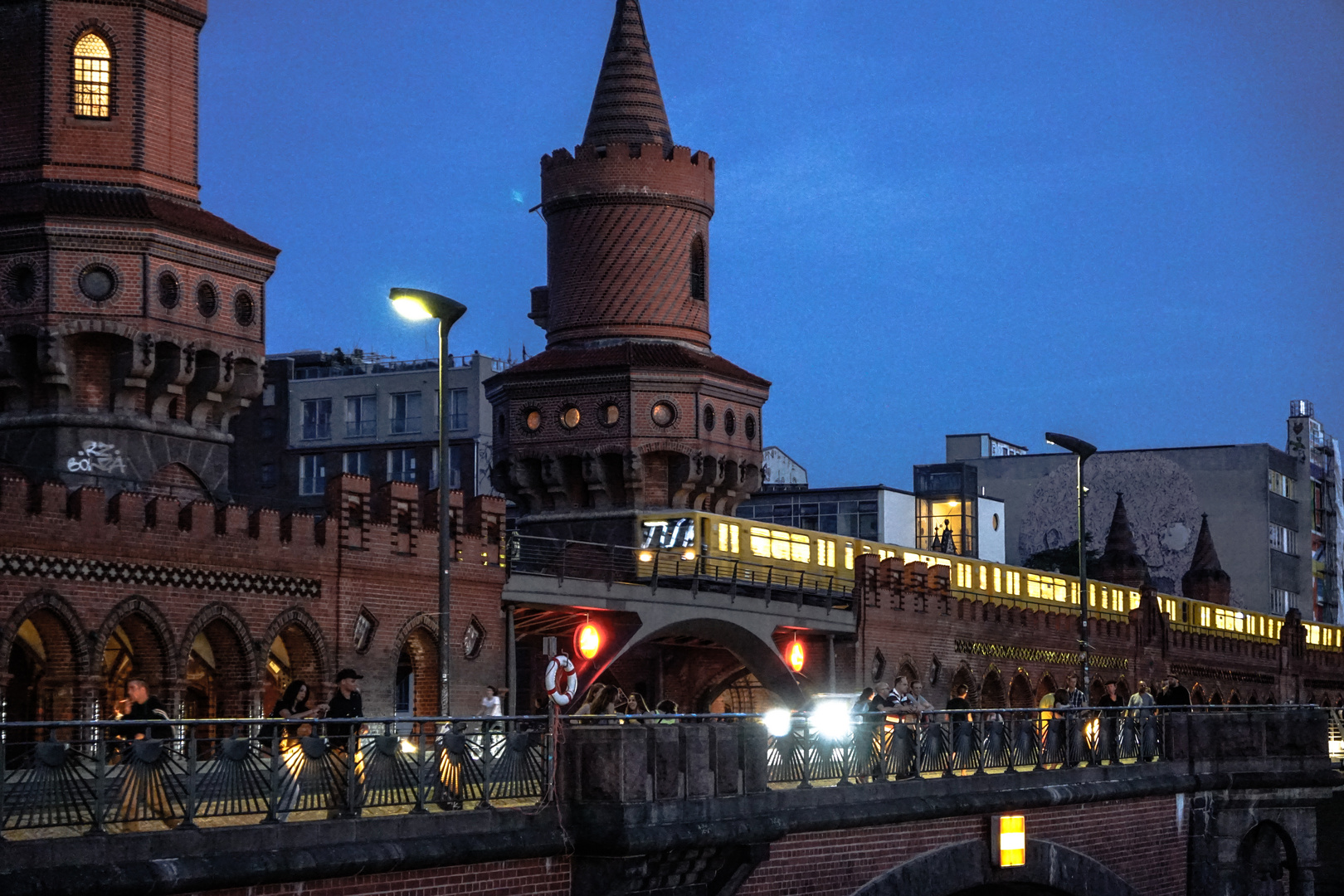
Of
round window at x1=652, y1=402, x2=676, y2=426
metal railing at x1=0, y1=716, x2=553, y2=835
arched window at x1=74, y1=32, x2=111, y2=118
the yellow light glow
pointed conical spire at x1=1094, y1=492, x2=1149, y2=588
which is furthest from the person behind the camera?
pointed conical spire at x1=1094, y1=492, x2=1149, y2=588

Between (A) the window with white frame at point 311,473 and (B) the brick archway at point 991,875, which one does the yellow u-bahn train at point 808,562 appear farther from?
(A) the window with white frame at point 311,473

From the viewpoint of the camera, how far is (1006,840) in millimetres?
29438

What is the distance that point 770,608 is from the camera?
2336 inches

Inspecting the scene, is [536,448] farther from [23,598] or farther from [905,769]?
[905,769]

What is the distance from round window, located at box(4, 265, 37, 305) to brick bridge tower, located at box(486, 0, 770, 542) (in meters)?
20.9

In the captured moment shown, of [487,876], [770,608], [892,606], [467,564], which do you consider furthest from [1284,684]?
[487,876]

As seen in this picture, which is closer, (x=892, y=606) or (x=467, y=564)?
(x=467, y=564)

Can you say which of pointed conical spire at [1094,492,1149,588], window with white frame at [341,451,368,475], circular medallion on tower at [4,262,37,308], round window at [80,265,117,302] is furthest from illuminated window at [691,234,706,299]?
window with white frame at [341,451,368,475]

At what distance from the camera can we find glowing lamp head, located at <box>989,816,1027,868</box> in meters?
29.3

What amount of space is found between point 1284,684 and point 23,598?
257 feet

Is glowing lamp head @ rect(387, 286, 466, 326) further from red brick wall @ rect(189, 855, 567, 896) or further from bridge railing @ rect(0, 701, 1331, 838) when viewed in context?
red brick wall @ rect(189, 855, 567, 896)

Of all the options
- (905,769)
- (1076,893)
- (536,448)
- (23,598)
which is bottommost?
(1076,893)

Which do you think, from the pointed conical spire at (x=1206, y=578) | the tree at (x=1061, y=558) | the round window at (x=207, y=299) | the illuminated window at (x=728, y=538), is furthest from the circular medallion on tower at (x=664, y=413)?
the tree at (x=1061, y=558)

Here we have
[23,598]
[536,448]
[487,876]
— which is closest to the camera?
[487,876]
